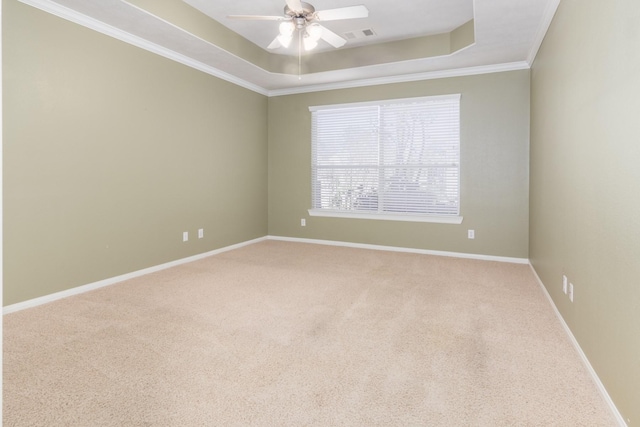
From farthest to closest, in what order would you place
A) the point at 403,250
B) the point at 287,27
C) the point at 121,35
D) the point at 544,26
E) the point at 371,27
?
the point at 403,250, the point at 371,27, the point at 121,35, the point at 544,26, the point at 287,27

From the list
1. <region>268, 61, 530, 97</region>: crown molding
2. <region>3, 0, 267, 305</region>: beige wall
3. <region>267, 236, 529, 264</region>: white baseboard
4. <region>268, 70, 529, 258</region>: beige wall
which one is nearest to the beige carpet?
<region>3, 0, 267, 305</region>: beige wall

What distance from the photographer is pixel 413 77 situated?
5234 millimetres

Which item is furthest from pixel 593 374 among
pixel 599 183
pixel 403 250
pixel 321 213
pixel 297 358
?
pixel 321 213

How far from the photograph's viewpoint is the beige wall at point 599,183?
1671 millimetres

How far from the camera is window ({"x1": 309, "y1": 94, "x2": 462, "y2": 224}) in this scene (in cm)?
518

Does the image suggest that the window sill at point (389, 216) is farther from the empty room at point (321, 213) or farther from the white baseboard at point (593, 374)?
the white baseboard at point (593, 374)

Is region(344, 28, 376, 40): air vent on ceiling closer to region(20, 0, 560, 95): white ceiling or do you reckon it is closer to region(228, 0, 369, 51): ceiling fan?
region(20, 0, 560, 95): white ceiling

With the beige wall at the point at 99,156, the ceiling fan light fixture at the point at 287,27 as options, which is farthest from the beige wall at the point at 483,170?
the ceiling fan light fixture at the point at 287,27

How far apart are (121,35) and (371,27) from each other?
2574mm

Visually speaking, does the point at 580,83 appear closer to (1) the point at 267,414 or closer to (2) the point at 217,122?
(1) the point at 267,414

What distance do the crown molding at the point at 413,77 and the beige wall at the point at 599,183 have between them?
60.1 inches

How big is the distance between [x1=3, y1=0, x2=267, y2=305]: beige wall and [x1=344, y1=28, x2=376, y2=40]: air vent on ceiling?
5.90 feet

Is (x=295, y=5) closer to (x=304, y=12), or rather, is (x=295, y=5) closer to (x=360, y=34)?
(x=304, y=12)

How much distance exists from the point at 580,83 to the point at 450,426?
2142 millimetres
